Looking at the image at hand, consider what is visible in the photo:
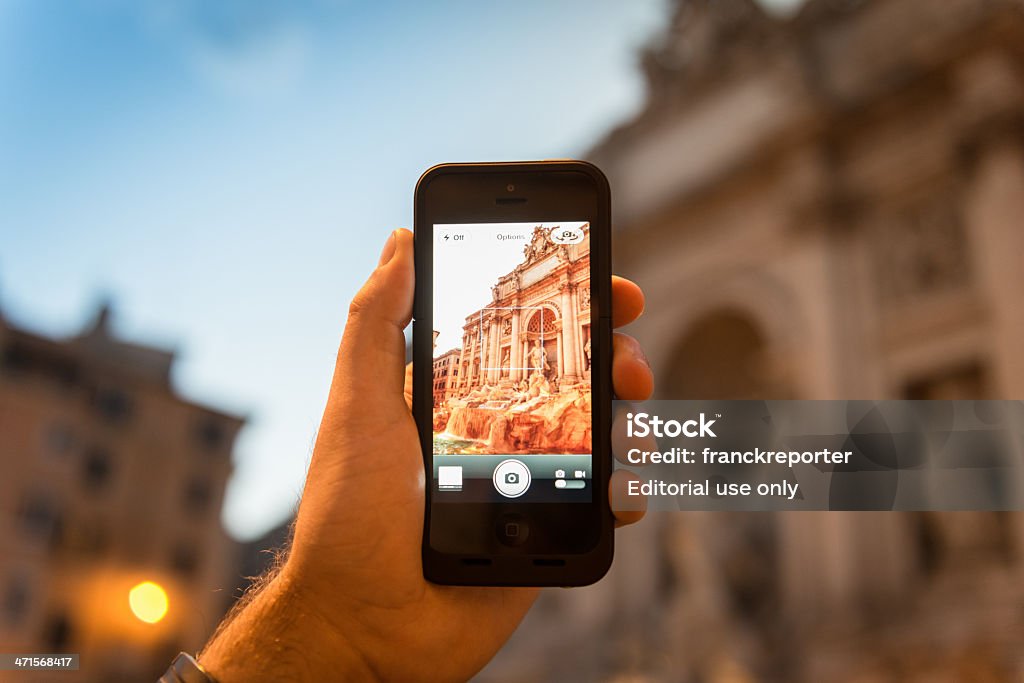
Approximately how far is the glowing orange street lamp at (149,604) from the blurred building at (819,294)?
6.59ft

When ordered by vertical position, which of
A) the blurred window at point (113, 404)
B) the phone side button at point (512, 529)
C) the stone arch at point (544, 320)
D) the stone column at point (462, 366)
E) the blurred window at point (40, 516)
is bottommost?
the blurred window at point (40, 516)

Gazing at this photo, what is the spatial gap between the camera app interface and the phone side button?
0.7 inches

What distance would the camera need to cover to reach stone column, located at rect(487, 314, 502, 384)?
0.85 m

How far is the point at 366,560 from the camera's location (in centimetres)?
78

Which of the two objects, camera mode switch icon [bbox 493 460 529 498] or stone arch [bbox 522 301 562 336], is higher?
stone arch [bbox 522 301 562 336]

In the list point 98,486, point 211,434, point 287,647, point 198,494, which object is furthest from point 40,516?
point 287,647

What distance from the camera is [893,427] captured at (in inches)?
93.0

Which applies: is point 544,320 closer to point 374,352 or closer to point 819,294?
point 374,352

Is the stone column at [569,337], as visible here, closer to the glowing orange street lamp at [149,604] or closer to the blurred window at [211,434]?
the glowing orange street lamp at [149,604]

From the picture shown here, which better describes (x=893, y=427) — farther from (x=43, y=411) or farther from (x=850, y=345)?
(x=43, y=411)

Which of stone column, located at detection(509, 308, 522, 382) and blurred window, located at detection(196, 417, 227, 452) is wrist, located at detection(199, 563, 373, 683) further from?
blurred window, located at detection(196, 417, 227, 452)

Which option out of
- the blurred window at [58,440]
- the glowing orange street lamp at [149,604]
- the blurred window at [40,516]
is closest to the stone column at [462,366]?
the glowing orange street lamp at [149,604]

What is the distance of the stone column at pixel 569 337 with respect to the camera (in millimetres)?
838

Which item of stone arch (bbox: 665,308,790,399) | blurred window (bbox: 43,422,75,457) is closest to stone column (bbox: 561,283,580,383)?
stone arch (bbox: 665,308,790,399)
